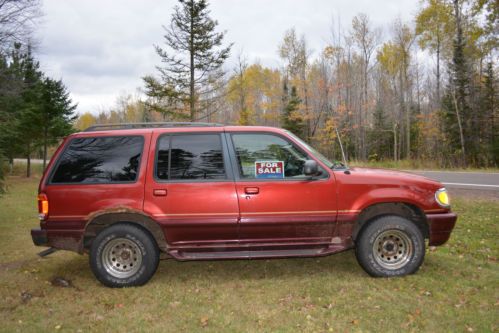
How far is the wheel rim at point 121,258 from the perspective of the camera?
477 centimetres

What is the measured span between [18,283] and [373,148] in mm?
37362

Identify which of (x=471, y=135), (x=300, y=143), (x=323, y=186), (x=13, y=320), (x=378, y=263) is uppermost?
(x=471, y=135)

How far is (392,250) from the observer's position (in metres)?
4.88

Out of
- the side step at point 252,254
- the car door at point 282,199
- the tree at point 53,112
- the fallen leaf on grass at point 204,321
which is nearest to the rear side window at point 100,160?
the side step at point 252,254

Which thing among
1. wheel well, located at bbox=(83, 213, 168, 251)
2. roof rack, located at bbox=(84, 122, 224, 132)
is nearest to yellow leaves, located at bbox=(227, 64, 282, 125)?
roof rack, located at bbox=(84, 122, 224, 132)

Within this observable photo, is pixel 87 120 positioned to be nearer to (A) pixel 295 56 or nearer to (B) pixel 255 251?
(A) pixel 295 56

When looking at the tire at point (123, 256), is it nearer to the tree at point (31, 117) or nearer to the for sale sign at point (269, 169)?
the for sale sign at point (269, 169)

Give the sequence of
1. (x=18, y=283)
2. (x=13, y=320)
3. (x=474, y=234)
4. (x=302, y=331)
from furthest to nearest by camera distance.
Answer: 1. (x=474, y=234)
2. (x=18, y=283)
3. (x=13, y=320)
4. (x=302, y=331)

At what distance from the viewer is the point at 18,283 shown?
16.9ft

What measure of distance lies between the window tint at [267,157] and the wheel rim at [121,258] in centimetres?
173

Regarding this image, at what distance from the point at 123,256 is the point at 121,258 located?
0.12 ft

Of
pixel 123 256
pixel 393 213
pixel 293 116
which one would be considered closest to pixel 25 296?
pixel 123 256

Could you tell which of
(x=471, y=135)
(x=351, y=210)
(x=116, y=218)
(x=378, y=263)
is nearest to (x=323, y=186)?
(x=351, y=210)

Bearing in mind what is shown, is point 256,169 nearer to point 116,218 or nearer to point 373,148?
point 116,218
